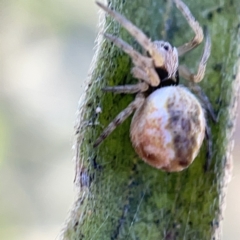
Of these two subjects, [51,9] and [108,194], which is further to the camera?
[51,9]

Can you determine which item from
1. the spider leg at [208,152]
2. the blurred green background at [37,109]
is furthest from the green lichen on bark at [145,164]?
the blurred green background at [37,109]

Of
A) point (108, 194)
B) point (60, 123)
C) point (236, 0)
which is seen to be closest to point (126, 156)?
point (108, 194)

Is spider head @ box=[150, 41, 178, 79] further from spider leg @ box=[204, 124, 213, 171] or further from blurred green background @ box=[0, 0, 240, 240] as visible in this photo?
blurred green background @ box=[0, 0, 240, 240]

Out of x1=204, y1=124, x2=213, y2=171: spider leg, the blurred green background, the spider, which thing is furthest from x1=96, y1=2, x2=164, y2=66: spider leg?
the blurred green background

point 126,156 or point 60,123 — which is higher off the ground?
point 126,156

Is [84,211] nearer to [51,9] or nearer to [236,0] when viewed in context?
[236,0]

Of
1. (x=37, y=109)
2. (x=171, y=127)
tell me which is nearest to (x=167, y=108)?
(x=171, y=127)
